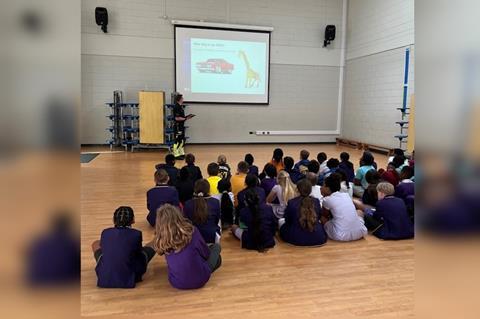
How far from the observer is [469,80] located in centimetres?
54

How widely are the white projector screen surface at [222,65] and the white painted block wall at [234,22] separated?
232 mm

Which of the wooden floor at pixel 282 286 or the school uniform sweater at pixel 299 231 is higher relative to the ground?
the school uniform sweater at pixel 299 231

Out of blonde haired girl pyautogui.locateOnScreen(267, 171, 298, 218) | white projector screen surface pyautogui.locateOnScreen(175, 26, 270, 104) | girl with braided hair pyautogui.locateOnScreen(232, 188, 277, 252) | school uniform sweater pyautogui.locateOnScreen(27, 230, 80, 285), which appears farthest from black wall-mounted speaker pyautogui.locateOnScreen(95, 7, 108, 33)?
school uniform sweater pyautogui.locateOnScreen(27, 230, 80, 285)

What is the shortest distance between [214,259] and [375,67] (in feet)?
27.4

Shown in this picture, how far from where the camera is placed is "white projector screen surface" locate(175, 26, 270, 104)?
973cm

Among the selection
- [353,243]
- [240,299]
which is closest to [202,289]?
[240,299]

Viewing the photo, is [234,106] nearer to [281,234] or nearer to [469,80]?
[281,234]

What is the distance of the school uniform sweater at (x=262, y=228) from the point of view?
10.3 feet

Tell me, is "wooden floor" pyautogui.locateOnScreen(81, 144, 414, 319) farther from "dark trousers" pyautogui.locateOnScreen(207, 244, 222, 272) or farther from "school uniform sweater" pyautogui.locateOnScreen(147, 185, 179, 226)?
"school uniform sweater" pyautogui.locateOnScreen(147, 185, 179, 226)

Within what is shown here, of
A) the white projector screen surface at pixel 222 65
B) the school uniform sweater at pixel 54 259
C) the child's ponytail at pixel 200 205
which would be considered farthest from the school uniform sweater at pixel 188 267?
the white projector screen surface at pixel 222 65

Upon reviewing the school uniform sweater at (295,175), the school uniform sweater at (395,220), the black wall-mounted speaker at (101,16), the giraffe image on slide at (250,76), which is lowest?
the school uniform sweater at (395,220)

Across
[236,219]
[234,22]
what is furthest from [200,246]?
[234,22]

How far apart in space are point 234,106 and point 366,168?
238 inches

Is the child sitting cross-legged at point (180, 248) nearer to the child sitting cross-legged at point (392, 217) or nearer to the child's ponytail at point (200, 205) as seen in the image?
the child's ponytail at point (200, 205)
